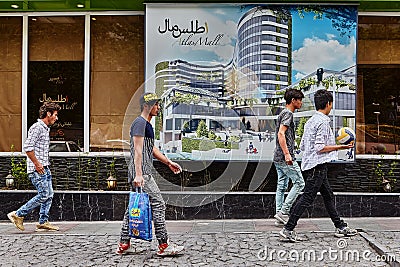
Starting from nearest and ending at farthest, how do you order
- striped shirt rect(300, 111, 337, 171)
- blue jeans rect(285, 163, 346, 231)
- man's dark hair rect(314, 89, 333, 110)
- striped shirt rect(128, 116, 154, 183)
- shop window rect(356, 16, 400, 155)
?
1. striped shirt rect(128, 116, 154, 183)
2. blue jeans rect(285, 163, 346, 231)
3. striped shirt rect(300, 111, 337, 171)
4. man's dark hair rect(314, 89, 333, 110)
5. shop window rect(356, 16, 400, 155)

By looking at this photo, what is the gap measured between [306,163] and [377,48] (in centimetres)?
392

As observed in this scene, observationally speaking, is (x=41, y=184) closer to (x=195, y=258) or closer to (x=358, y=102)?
(x=195, y=258)

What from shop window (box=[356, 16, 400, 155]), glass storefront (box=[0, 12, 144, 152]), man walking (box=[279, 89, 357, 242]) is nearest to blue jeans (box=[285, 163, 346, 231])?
man walking (box=[279, 89, 357, 242])

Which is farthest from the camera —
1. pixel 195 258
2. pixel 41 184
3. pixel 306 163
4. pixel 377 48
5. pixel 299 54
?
pixel 377 48

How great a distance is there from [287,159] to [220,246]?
149 centimetres

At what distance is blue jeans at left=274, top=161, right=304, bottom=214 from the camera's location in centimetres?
737

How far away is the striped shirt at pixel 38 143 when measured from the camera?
24.1 ft

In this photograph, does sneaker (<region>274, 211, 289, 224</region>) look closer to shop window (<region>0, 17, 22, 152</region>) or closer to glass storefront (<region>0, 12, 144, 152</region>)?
glass storefront (<region>0, 12, 144, 152</region>)

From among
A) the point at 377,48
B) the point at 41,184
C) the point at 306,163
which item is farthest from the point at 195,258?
the point at 377,48

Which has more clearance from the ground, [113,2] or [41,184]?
[113,2]

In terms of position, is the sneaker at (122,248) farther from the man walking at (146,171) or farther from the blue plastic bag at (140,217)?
the blue plastic bag at (140,217)

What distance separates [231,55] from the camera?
29.7 ft

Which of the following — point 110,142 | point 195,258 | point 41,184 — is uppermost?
point 110,142

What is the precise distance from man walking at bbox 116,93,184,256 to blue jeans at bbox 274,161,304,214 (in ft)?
6.52
